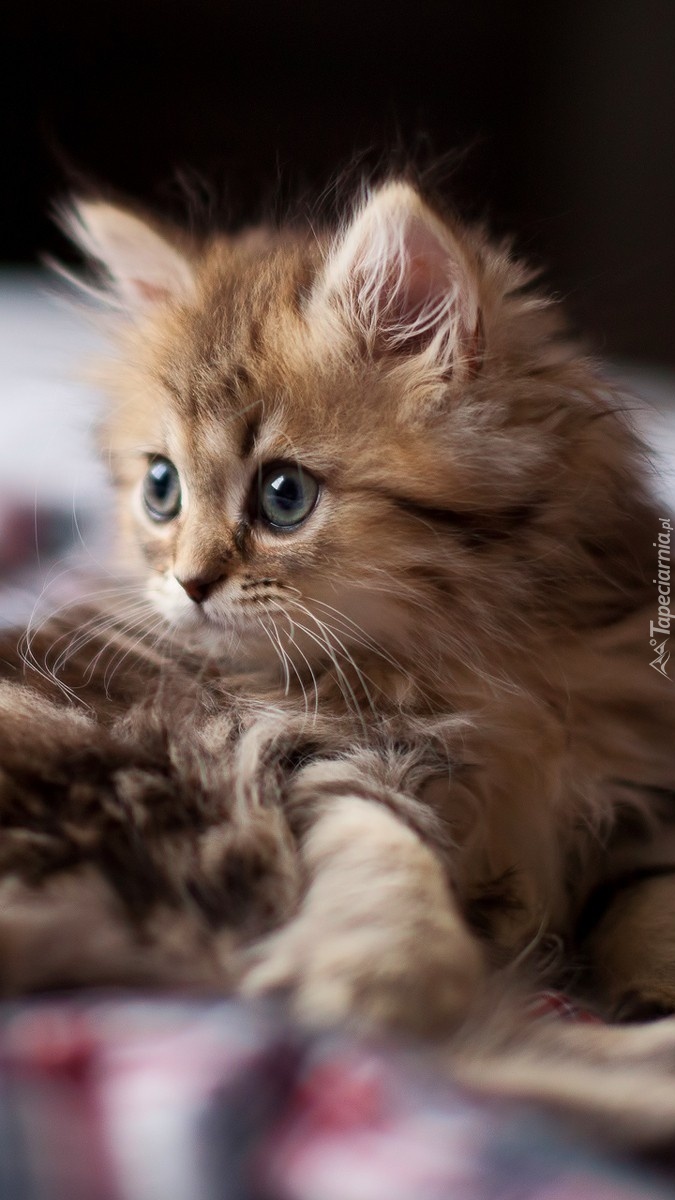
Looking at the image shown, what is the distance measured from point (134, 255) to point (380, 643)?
649 millimetres

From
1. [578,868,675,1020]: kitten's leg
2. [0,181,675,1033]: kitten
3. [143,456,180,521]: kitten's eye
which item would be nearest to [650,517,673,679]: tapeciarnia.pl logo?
[0,181,675,1033]: kitten

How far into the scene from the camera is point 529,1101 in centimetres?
70

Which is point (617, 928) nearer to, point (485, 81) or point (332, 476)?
point (332, 476)

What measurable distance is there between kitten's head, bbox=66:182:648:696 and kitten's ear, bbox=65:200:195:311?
0.16 m

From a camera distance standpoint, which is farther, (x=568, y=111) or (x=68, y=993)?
(x=568, y=111)

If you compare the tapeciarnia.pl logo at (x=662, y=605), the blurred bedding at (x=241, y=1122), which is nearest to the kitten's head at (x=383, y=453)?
the tapeciarnia.pl logo at (x=662, y=605)

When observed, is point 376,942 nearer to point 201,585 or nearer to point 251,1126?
point 251,1126

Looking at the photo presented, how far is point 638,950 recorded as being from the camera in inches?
41.1

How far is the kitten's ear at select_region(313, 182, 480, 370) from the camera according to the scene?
3.42ft

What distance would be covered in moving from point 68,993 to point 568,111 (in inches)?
71.4

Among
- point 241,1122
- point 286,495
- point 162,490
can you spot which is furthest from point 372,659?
point 241,1122

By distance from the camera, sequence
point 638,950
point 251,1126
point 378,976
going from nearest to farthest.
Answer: point 251,1126 → point 378,976 → point 638,950

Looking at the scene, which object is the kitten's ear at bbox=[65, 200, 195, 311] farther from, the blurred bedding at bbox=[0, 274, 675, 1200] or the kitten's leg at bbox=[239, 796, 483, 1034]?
the blurred bedding at bbox=[0, 274, 675, 1200]

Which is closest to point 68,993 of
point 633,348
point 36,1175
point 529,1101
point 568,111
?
point 36,1175
